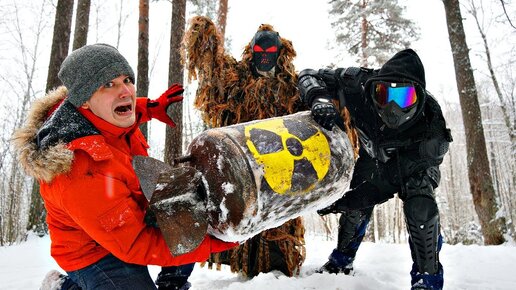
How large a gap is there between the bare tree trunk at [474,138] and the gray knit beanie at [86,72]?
636 cm

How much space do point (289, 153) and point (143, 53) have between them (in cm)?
707

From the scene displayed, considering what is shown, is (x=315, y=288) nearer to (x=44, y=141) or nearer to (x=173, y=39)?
(x=44, y=141)

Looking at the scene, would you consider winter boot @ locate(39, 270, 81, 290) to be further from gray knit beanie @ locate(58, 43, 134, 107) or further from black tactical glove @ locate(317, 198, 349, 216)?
black tactical glove @ locate(317, 198, 349, 216)

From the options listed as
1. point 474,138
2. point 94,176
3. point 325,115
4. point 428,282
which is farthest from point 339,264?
point 474,138

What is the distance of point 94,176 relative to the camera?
1.60 m

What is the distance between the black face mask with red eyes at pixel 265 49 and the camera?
3.14 m

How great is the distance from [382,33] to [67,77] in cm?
1090

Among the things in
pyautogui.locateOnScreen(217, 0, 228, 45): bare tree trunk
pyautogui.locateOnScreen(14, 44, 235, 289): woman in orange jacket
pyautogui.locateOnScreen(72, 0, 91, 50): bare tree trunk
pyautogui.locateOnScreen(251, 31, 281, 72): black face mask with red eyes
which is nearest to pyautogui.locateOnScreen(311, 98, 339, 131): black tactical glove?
pyautogui.locateOnScreen(14, 44, 235, 289): woman in orange jacket

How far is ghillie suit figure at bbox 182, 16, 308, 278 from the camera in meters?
3.14

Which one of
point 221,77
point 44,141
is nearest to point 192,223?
point 44,141

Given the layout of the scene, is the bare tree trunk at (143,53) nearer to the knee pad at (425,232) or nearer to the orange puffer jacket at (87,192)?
the orange puffer jacket at (87,192)

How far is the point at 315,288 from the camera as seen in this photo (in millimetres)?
2668

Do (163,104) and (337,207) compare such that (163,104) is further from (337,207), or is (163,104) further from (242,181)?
Result: (337,207)

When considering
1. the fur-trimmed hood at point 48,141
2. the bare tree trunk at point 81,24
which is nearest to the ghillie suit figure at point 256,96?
the fur-trimmed hood at point 48,141
